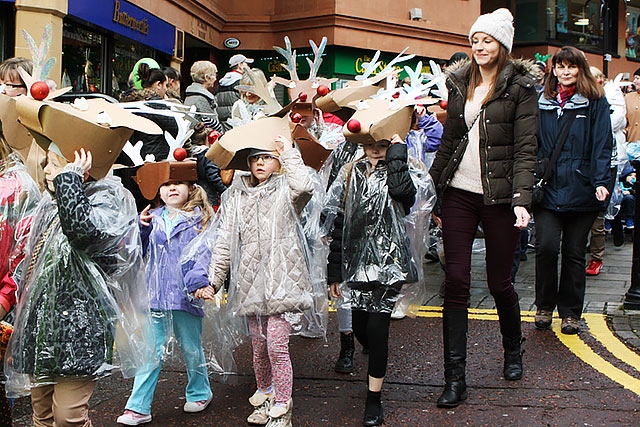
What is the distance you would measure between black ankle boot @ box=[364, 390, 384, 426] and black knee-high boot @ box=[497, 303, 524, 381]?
104cm

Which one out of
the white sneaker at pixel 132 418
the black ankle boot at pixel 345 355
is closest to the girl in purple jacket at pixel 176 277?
the white sneaker at pixel 132 418

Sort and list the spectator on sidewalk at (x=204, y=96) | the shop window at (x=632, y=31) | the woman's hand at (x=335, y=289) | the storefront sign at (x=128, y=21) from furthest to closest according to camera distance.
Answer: the shop window at (x=632, y=31) → the storefront sign at (x=128, y=21) → the spectator on sidewalk at (x=204, y=96) → the woman's hand at (x=335, y=289)

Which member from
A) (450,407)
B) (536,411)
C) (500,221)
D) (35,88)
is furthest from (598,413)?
(35,88)

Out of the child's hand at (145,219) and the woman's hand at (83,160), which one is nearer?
the woman's hand at (83,160)

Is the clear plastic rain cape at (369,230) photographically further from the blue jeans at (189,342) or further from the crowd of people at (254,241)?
the blue jeans at (189,342)

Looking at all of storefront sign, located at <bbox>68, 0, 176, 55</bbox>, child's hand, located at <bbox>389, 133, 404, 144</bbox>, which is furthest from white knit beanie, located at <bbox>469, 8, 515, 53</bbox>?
storefront sign, located at <bbox>68, 0, 176, 55</bbox>

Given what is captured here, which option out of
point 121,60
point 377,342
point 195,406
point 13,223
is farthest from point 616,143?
point 121,60

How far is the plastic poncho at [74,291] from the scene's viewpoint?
144 inches

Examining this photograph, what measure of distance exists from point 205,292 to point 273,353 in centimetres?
49

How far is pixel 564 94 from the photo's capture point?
20.2 feet

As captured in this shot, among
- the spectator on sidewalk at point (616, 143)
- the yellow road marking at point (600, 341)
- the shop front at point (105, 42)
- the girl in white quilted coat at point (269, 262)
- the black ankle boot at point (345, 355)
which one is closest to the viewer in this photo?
the girl in white quilted coat at point (269, 262)

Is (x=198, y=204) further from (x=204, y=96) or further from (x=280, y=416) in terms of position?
(x=204, y=96)

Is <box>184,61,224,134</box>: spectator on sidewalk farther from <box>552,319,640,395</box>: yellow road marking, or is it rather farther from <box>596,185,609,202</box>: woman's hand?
<box>552,319,640,395</box>: yellow road marking

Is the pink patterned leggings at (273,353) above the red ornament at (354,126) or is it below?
below
